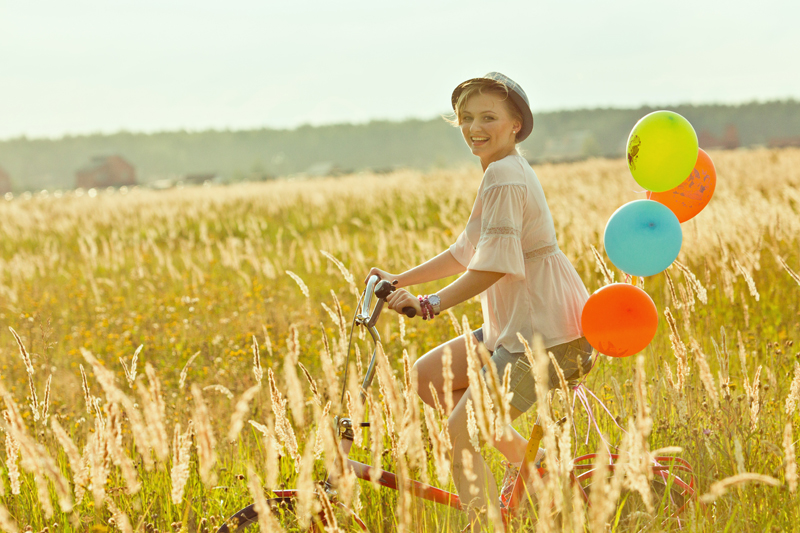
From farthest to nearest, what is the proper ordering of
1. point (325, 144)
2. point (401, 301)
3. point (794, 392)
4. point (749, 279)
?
1. point (325, 144)
2. point (749, 279)
3. point (401, 301)
4. point (794, 392)

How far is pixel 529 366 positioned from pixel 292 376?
102 cm

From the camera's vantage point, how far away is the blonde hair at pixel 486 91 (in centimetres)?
231

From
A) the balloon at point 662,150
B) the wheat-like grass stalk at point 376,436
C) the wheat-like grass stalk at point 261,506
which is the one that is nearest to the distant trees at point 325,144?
the balloon at point 662,150

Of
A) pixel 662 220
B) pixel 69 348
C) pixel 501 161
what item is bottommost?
pixel 69 348

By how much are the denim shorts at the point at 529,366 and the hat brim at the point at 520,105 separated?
83 centimetres

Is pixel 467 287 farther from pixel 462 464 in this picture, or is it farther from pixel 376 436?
pixel 376 436

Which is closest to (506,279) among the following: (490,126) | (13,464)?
(490,126)

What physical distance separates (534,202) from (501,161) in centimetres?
19

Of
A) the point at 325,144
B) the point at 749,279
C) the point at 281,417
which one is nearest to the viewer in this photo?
the point at 281,417

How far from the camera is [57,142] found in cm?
12275

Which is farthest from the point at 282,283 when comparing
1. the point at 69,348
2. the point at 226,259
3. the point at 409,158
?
the point at 409,158

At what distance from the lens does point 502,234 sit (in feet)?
7.10

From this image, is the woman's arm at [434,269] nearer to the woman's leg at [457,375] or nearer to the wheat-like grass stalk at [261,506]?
the woman's leg at [457,375]

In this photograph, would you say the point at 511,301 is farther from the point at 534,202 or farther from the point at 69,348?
the point at 69,348
